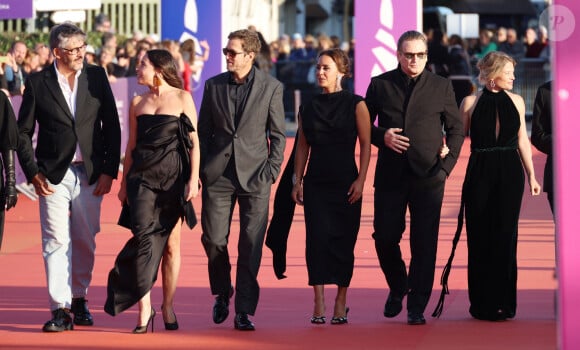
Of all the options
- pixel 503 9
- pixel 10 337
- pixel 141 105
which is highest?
pixel 503 9

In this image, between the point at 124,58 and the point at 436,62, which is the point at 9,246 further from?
the point at 436,62

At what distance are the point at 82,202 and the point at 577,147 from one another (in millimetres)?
5109

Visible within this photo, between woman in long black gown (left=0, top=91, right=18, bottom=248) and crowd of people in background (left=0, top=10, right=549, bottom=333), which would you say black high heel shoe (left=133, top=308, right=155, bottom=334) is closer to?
crowd of people in background (left=0, top=10, right=549, bottom=333)

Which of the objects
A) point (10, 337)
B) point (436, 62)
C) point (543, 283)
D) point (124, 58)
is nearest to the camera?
point (10, 337)

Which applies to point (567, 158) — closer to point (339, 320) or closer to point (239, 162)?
point (239, 162)

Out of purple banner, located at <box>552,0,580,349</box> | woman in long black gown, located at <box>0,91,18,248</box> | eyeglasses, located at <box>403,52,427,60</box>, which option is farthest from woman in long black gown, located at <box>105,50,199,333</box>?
purple banner, located at <box>552,0,580,349</box>

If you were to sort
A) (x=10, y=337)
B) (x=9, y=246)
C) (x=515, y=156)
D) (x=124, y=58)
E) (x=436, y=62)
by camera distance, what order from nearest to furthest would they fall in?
1. (x=10, y=337)
2. (x=515, y=156)
3. (x=9, y=246)
4. (x=124, y=58)
5. (x=436, y=62)

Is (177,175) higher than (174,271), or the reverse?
(177,175)

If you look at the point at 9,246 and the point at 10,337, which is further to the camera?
the point at 9,246

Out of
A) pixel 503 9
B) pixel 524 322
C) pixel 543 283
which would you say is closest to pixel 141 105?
pixel 524 322

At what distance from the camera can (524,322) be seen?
952 cm

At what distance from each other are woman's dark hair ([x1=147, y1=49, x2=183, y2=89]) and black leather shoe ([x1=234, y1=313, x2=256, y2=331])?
1.44 metres

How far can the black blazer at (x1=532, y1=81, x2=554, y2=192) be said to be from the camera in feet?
31.8

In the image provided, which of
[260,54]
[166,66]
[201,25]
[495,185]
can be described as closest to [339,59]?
[166,66]
